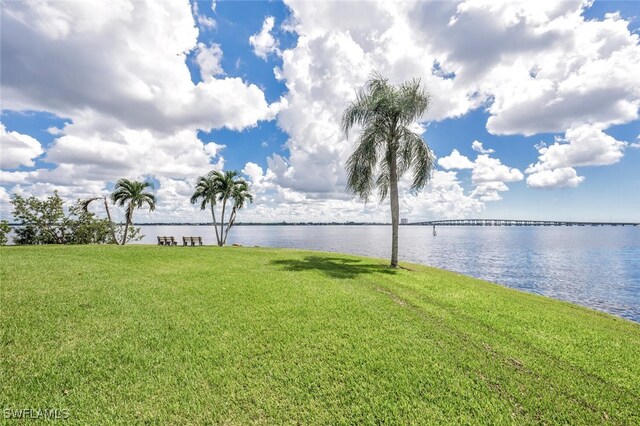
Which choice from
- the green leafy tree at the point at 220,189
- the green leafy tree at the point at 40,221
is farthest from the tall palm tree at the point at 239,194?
the green leafy tree at the point at 40,221

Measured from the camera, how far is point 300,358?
5844 millimetres

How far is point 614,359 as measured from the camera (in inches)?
254

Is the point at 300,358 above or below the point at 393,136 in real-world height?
below

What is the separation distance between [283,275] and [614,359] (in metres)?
11.6

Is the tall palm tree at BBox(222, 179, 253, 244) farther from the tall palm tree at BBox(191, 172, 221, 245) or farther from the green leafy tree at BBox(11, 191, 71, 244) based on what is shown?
the green leafy tree at BBox(11, 191, 71, 244)

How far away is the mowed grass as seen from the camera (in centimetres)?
444

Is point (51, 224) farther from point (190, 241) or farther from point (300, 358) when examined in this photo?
point (300, 358)

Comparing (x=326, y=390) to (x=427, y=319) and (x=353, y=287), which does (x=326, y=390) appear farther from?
(x=353, y=287)

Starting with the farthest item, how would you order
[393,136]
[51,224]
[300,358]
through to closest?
[51,224] < [393,136] < [300,358]

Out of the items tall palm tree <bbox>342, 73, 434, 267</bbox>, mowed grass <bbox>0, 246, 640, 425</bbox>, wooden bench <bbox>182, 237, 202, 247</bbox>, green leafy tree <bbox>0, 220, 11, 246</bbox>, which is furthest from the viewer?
wooden bench <bbox>182, 237, 202, 247</bbox>

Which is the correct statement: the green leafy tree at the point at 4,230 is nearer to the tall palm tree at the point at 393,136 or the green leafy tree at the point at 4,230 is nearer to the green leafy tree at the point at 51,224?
the green leafy tree at the point at 51,224

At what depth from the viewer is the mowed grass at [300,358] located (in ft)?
14.6

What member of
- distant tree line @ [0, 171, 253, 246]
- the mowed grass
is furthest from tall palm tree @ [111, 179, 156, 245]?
the mowed grass

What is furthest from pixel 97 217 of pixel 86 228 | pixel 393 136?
pixel 393 136
